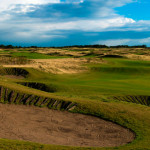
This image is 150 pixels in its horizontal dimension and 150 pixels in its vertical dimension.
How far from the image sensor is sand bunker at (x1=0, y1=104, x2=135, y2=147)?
578 inches

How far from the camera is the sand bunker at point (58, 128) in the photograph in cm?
1468

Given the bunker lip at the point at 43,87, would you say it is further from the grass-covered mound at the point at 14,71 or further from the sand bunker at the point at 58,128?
the grass-covered mound at the point at 14,71

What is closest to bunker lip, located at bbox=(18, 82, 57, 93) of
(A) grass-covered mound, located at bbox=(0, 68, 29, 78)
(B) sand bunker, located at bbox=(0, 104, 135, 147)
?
(B) sand bunker, located at bbox=(0, 104, 135, 147)

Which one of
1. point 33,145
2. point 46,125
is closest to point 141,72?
point 46,125

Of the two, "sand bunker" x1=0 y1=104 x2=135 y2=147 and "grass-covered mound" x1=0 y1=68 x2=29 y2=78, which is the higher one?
"grass-covered mound" x1=0 y1=68 x2=29 y2=78

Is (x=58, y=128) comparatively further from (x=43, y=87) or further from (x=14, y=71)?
(x=14, y=71)

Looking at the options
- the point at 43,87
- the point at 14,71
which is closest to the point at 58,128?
the point at 43,87

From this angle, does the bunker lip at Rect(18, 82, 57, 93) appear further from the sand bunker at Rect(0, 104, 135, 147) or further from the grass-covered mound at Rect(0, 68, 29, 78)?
the grass-covered mound at Rect(0, 68, 29, 78)

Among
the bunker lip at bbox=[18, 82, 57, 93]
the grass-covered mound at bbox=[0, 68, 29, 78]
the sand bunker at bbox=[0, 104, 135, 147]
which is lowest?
the sand bunker at bbox=[0, 104, 135, 147]

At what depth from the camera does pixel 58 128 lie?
673 inches

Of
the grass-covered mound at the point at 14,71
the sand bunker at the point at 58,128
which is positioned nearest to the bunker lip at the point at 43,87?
the sand bunker at the point at 58,128

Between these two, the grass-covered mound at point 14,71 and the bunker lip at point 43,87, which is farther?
the grass-covered mound at point 14,71

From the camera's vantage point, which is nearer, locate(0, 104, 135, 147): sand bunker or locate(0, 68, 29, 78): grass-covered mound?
locate(0, 104, 135, 147): sand bunker

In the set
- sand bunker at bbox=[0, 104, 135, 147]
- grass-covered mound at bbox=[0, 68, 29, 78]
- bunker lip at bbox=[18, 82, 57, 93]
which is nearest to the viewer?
sand bunker at bbox=[0, 104, 135, 147]
